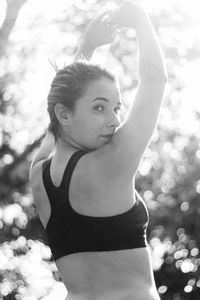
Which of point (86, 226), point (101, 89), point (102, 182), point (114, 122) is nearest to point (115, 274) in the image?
point (86, 226)

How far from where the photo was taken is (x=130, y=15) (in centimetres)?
329

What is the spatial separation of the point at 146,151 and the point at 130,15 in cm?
1463

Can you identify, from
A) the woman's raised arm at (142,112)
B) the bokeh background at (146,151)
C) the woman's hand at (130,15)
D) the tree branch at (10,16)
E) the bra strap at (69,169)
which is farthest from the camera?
the bokeh background at (146,151)

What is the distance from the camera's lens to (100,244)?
123 inches

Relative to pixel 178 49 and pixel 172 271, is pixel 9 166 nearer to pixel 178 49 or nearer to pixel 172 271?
pixel 178 49

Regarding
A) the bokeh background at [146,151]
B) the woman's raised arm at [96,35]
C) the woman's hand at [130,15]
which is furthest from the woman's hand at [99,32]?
the bokeh background at [146,151]

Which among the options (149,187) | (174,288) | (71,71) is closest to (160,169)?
(149,187)

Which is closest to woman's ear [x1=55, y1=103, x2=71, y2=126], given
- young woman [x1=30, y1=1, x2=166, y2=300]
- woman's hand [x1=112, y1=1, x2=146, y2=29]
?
young woman [x1=30, y1=1, x2=166, y2=300]

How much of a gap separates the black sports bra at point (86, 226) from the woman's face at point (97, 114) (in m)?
0.08

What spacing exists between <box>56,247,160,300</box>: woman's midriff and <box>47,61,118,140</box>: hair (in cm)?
65

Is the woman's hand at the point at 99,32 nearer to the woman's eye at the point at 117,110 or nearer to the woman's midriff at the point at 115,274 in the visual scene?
the woman's eye at the point at 117,110

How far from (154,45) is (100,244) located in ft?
2.81

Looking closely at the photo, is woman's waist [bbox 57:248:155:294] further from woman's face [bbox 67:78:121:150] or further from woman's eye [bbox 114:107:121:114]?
woman's eye [bbox 114:107:121:114]

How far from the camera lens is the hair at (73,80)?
3248mm
